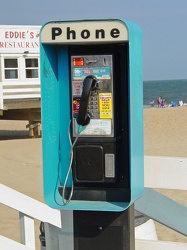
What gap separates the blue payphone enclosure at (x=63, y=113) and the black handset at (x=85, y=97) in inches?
7.6

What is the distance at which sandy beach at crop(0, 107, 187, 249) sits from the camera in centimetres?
885

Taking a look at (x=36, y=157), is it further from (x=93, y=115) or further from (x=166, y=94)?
(x=166, y=94)

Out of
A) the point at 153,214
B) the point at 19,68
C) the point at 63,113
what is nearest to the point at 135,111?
the point at 63,113

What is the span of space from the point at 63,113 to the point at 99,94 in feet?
1.02

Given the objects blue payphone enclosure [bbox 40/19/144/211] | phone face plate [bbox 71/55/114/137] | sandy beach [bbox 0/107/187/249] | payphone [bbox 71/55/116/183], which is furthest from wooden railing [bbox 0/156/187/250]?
sandy beach [bbox 0/107/187/249]

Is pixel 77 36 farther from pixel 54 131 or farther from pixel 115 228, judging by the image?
pixel 115 228

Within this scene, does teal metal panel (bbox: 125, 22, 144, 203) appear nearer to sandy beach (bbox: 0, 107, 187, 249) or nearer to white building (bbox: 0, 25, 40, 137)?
sandy beach (bbox: 0, 107, 187, 249)

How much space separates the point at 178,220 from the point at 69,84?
1.06 meters

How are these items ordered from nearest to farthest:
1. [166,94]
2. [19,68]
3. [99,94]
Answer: [99,94]
[19,68]
[166,94]

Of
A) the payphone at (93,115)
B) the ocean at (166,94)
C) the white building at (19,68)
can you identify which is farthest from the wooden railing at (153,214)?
the ocean at (166,94)

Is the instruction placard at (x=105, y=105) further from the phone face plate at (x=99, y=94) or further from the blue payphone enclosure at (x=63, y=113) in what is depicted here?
the blue payphone enclosure at (x=63, y=113)

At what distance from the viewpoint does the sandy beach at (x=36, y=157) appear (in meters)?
8.85

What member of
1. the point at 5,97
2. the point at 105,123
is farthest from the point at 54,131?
the point at 5,97

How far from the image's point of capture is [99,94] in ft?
11.2
